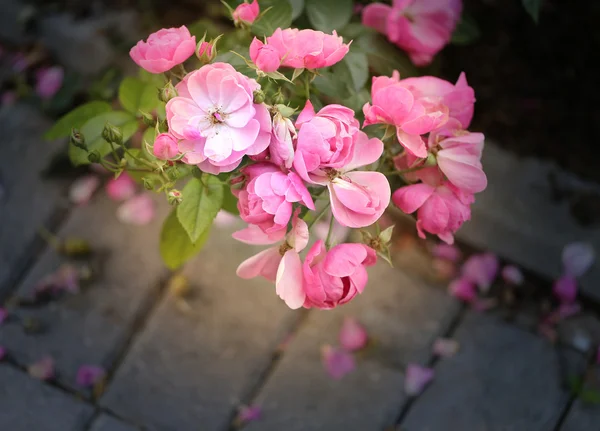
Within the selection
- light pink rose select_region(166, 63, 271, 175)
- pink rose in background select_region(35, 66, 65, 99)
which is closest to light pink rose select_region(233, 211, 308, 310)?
light pink rose select_region(166, 63, 271, 175)


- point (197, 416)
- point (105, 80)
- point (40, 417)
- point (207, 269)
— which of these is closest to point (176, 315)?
point (207, 269)

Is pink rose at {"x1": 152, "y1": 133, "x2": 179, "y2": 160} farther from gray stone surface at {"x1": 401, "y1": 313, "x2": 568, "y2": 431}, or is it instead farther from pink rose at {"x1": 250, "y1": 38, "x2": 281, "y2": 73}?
gray stone surface at {"x1": 401, "y1": 313, "x2": 568, "y2": 431}

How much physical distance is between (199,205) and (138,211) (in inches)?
29.7

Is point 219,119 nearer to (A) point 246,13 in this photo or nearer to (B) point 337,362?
(A) point 246,13

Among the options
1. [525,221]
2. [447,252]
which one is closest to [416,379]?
[447,252]

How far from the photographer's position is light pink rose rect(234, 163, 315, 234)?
2.68 ft

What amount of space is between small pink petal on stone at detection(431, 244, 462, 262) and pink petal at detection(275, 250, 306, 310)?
81 cm

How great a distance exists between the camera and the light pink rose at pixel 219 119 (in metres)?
0.83

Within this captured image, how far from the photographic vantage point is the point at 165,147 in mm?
832

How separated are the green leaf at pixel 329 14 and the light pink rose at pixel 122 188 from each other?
30.2 inches

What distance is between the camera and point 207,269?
1.64 metres

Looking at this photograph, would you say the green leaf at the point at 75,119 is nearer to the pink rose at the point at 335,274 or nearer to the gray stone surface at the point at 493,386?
the pink rose at the point at 335,274

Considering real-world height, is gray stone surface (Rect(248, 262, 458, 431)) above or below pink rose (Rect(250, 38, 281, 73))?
below

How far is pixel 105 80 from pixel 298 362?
84 cm
